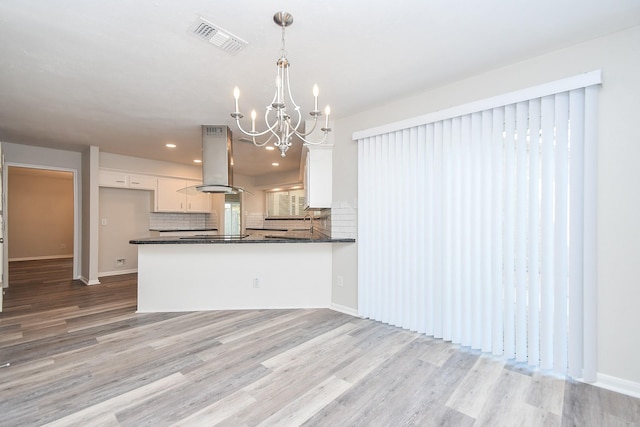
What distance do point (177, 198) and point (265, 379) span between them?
5.07 m

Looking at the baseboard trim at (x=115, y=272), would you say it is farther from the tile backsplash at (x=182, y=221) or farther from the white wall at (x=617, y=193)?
the white wall at (x=617, y=193)

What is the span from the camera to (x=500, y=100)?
88.5 inches

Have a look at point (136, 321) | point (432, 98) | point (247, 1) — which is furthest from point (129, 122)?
point (432, 98)

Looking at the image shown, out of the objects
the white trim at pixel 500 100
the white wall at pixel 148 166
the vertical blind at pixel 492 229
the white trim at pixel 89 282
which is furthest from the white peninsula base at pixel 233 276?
the white wall at pixel 148 166

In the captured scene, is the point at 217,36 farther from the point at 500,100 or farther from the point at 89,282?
the point at 89,282

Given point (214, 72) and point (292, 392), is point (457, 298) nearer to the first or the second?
point (292, 392)

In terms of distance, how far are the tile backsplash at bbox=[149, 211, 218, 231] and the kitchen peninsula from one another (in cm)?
288

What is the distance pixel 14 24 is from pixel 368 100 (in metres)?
2.62

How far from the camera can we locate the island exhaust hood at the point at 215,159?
3.62 m

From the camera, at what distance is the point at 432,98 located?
2652mm

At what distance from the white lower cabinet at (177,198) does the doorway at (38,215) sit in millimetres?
3529

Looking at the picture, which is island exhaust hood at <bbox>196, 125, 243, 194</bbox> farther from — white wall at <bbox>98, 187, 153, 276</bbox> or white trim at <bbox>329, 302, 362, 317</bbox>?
white wall at <bbox>98, 187, 153, 276</bbox>

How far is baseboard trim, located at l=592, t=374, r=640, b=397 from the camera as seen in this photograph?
70.4 inches

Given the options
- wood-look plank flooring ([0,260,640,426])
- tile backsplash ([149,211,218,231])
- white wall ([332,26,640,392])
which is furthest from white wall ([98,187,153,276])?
white wall ([332,26,640,392])
